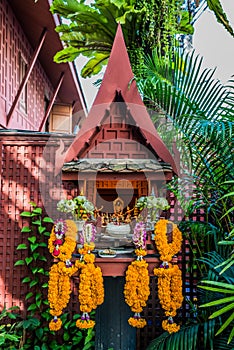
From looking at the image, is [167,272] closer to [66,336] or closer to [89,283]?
[89,283]

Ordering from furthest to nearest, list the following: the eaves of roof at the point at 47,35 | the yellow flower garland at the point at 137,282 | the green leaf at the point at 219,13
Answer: the eaves of roof at the point at 47,35 → the green leaf at the point at 219,13 → the yellow flower garland at the point at 137,282

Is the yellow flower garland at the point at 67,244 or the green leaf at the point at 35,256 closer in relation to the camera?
the yellow flower garland at the point at 67,244

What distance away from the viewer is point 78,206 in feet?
8.23

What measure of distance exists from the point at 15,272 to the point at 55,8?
371cm

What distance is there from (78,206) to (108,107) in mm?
759

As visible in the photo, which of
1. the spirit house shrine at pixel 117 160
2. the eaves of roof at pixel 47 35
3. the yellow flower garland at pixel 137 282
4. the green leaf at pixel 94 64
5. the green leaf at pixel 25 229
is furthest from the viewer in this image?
the green leaf at pixel 94 64

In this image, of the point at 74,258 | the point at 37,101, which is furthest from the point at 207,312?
the point at 37,101

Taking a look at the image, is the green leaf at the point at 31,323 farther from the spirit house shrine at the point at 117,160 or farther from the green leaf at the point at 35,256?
the spirit house shrine at the point at 117,160

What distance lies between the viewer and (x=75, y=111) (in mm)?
11656

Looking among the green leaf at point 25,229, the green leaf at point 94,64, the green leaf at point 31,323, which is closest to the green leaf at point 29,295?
the green leaf at point 31,323

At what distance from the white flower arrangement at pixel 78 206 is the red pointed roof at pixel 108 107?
0.30 metres

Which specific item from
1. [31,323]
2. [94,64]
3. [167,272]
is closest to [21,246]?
[31,323]

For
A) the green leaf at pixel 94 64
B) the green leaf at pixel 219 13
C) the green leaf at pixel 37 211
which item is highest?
the green leaf at pixel 94 64

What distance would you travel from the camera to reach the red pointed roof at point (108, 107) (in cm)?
246
